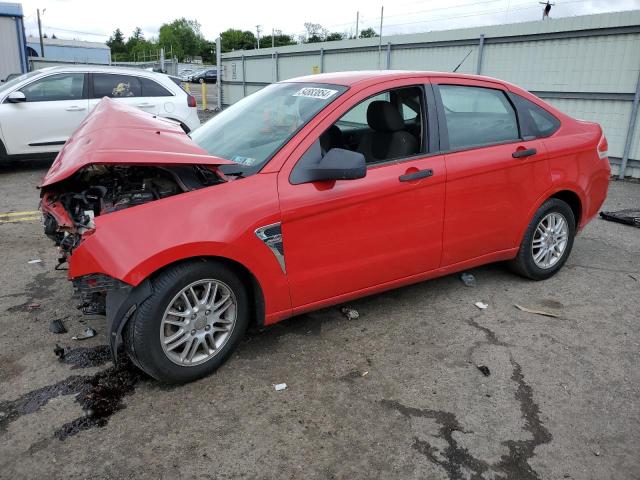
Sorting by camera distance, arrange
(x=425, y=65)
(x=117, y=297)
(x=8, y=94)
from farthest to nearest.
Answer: (x=425, y=65) < (x=8, y=94) < (x=117, y=297)

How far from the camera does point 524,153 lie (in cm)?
407

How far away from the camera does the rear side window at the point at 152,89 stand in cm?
919

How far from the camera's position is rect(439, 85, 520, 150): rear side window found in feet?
12.5

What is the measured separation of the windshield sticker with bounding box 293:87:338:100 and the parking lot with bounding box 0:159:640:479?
5.09ft

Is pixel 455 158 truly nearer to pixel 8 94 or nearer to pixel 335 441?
pixel 335 441

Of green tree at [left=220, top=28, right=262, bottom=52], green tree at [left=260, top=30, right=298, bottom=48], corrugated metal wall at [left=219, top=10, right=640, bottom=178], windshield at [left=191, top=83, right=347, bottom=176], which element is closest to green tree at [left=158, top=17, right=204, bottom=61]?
green tree at [left=220, top=28, right=262, bottom=52]

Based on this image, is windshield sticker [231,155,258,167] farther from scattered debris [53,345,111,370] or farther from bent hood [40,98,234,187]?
scattered debris [53,345,111,370]

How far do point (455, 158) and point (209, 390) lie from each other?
7.41ft

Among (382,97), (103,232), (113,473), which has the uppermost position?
(382,97)

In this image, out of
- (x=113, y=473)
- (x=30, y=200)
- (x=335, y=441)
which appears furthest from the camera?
(x=30, y=200)

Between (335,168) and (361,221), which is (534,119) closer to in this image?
(361,221)

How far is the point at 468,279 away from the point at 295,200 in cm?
214

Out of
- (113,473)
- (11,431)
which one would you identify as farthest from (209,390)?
(11,431)

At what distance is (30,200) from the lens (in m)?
7.07
